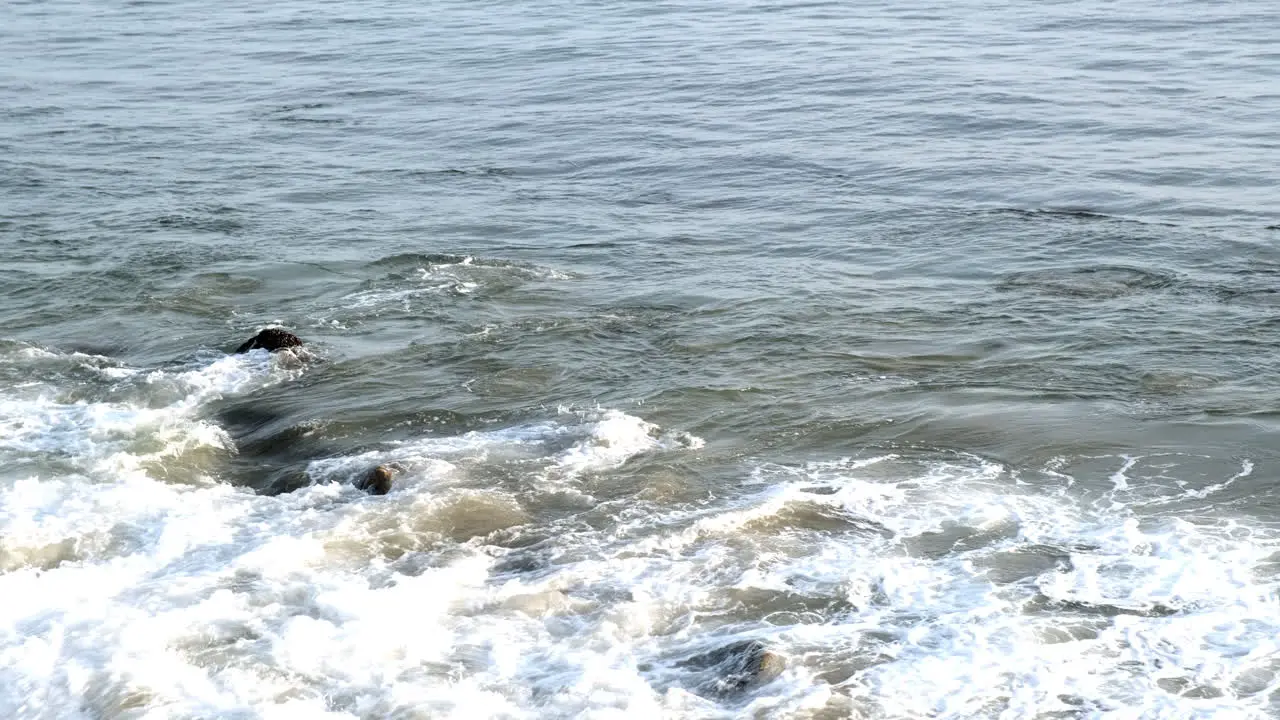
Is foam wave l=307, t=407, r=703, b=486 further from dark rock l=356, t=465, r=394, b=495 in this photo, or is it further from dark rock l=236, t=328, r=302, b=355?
dark rock l=236, t=328, r=302, b=355

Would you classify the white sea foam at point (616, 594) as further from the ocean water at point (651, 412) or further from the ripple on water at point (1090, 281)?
the ripple on water at point (1090, 281)

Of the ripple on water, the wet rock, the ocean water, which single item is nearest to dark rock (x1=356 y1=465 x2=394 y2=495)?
the ocean water

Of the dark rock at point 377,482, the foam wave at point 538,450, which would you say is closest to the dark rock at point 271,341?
Answer: the foam wave at point 538,450

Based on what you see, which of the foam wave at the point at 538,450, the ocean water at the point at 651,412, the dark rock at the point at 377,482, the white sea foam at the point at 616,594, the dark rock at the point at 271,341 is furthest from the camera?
the dark rock at the point at 271,341

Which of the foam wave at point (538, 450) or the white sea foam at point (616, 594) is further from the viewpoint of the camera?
the foam wave at point (538, 450)

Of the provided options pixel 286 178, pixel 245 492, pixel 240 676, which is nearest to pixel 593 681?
pixel 240 676

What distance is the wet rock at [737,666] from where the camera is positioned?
6180mm

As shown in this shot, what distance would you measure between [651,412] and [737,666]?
3381mm

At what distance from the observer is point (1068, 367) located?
33.5 ft

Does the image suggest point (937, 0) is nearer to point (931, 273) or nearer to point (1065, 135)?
point (1065, 135)

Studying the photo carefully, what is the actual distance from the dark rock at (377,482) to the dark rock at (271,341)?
263 centimetres

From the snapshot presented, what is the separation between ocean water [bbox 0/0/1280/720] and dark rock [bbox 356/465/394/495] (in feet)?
0.27

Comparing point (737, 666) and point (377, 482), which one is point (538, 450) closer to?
point (377, 482)

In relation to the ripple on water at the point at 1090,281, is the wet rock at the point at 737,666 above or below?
above
